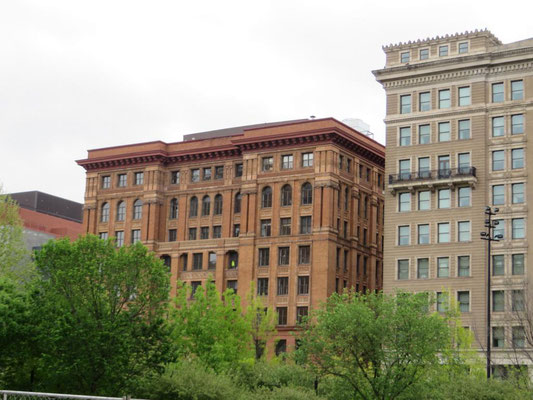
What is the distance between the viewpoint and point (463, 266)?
3533 inches

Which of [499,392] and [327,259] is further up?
[327,259]

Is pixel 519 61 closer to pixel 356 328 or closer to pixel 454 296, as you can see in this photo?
pixel 454 296

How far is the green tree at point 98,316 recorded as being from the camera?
1927 inches

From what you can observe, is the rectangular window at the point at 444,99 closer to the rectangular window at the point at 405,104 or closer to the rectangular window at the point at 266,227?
the rectangular window at the point at 405,104

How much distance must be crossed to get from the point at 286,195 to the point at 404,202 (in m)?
16.1

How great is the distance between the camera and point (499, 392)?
5003 centimetres

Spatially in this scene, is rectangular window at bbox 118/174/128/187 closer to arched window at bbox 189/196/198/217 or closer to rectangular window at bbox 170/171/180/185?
rectangular window at bbox 170/171/180/185

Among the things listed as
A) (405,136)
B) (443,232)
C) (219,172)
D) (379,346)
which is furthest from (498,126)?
(379,346)

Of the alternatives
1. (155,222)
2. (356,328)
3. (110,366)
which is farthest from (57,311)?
(155,222)

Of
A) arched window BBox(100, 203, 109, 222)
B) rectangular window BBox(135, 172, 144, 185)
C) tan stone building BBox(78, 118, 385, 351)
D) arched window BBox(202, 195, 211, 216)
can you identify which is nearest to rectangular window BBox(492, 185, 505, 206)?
tan stone building BBox(78, 118, 385, 351)

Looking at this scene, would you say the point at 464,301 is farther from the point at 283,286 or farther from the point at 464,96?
the point at 283,286

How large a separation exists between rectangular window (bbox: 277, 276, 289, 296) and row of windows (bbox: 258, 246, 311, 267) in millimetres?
1595

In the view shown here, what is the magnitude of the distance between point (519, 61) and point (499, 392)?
1858 inches

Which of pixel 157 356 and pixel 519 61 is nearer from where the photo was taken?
pixel 157 356
